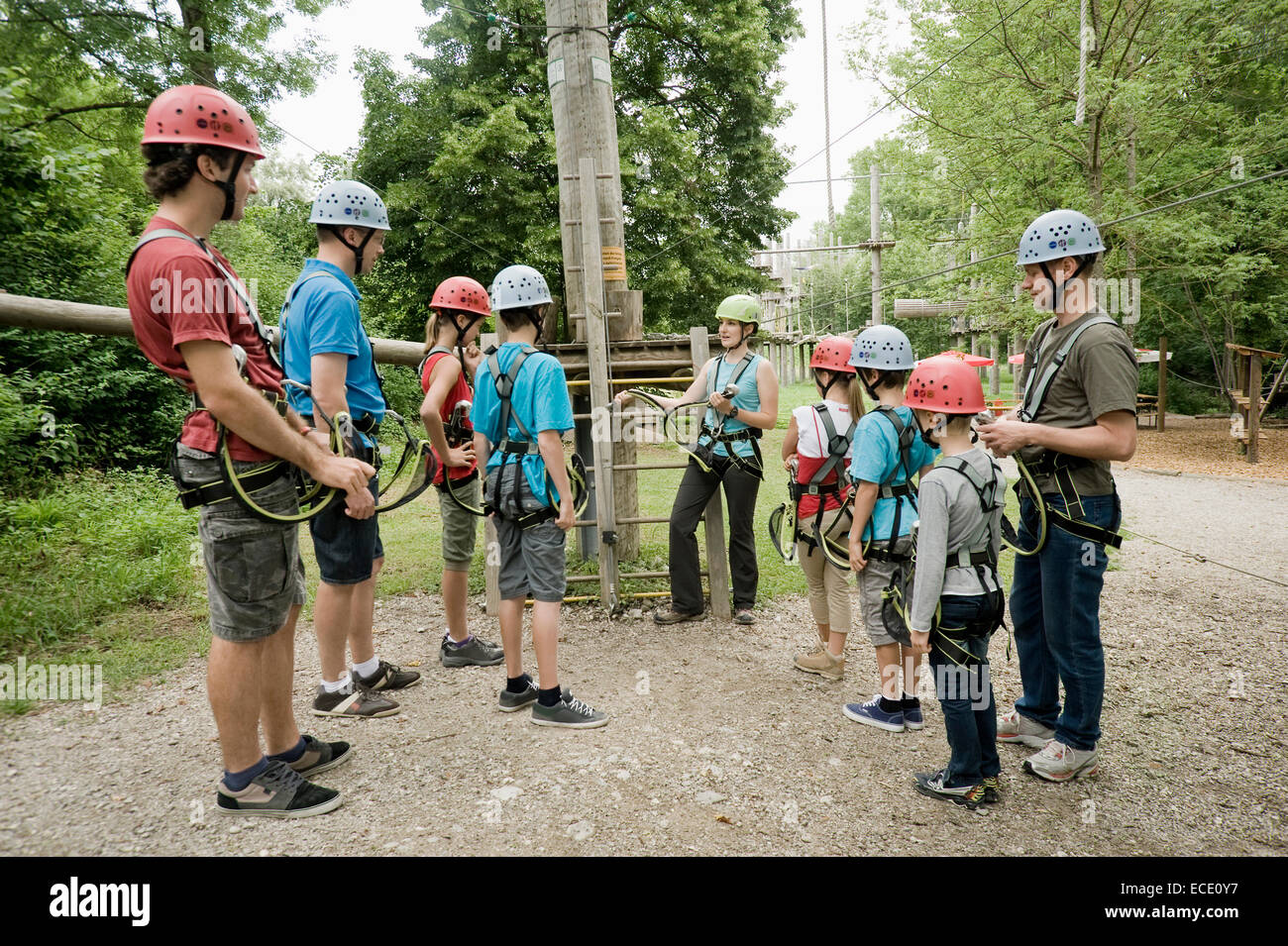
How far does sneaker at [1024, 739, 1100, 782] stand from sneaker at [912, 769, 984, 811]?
41 cm

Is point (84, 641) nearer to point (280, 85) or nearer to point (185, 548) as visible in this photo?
point (185, 548)

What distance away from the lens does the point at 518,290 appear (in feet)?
13.1

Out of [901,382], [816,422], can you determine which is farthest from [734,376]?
[901,382]

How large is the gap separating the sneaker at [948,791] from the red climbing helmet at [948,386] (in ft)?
5.26

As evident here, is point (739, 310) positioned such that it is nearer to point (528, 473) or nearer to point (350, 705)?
point (528, 473)

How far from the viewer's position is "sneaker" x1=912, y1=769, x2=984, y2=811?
10.7 feet

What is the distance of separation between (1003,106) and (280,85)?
526 inches

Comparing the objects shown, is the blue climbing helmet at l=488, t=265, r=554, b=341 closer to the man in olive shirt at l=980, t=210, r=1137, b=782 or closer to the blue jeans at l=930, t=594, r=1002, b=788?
the man in olive shirt at l=980, t=210, r=1137, b=782

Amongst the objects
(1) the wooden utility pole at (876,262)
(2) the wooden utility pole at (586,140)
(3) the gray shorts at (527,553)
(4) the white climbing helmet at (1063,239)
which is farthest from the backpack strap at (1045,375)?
(1) the wooden utility pole at (876,262)

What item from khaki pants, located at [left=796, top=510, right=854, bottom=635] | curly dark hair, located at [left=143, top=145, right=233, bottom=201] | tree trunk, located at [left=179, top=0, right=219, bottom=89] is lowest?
khaki pants, located at [left=796, top=510, right=854, bottom=635]

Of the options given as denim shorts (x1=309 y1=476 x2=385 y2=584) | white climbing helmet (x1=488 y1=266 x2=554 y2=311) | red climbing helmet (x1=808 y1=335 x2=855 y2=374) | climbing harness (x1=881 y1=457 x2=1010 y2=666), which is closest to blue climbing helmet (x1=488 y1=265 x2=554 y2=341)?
white climbing helmet (x1=488 y1=266 x2=554 y2=311)

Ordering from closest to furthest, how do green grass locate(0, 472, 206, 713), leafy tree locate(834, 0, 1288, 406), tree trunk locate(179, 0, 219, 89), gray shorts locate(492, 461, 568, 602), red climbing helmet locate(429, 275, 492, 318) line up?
gray shorts locate(492, 461, 568, 602) → red climbing helmet locate(429, 275, 492, 318) → green grass locate(0, 472, 206, 713) → tree trunk locate(179, 0, 219, 89) → leafy tree locate(834, 0, 1288, 406)

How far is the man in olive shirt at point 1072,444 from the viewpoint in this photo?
3.22 metres

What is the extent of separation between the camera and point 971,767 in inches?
129
